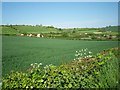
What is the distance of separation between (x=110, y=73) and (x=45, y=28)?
134 feet

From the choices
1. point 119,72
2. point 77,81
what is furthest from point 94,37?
point 77,81

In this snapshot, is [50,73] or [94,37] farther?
[94,37]

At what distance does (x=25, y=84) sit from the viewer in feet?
18.8

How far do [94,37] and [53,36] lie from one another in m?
7.48

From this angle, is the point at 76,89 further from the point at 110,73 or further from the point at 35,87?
the point at 110,73

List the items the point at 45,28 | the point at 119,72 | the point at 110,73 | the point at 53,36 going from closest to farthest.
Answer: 1. the point at 110,73
2. the point at 119,72
3. the point at 53,36
4. the point at 45,28

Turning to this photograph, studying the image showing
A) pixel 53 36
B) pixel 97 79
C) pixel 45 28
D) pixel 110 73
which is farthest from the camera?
pixel 45 28

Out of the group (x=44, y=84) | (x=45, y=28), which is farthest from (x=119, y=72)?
(x=45, y=28)

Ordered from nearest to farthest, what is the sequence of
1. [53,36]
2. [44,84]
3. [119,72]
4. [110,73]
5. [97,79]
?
[44,84], [97,79], [110,73], [119,72], [53,36]

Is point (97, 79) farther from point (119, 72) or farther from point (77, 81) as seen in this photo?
point (119, 72)

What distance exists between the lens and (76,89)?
6.07 metres

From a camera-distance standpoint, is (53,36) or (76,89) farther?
(53,36)

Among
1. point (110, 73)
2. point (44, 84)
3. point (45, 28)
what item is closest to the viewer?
point (44, 84)

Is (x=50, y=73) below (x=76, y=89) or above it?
above
